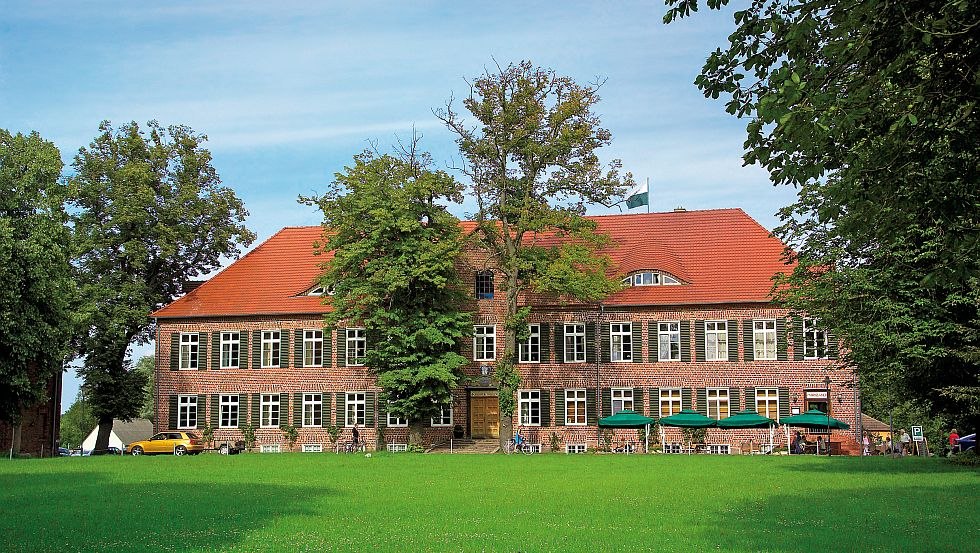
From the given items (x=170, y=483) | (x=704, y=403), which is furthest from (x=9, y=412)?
(x=704, y=403)

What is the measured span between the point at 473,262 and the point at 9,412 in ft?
72.6

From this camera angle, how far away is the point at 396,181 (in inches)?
1984

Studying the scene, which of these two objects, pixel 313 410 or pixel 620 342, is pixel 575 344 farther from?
pixel 313 410

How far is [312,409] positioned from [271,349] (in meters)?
3.64

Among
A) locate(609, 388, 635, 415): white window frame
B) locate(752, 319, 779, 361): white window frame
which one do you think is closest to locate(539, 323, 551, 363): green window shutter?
locate(609, 388, 635, 415): white window frame

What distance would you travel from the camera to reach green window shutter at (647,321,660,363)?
52.4 metres

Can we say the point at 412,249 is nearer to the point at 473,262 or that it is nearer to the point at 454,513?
the point at 473,262

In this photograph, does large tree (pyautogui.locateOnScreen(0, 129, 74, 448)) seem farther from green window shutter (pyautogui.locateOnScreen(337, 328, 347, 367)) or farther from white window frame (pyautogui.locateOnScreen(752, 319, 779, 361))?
white window frame (pyautogui.locateOnScreen(752, 319, 779, 361))

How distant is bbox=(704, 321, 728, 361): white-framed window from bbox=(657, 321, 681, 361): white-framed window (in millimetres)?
1279

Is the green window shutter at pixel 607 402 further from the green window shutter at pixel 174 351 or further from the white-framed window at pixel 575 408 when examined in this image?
the green window shutter at pixel 174 351

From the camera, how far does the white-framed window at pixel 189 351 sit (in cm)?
5609

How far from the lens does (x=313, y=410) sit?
180 feet

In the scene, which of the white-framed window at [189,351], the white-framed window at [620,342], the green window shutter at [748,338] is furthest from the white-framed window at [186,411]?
the green window shutter at [748,338]

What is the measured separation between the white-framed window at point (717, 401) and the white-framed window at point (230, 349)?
2298 cm
